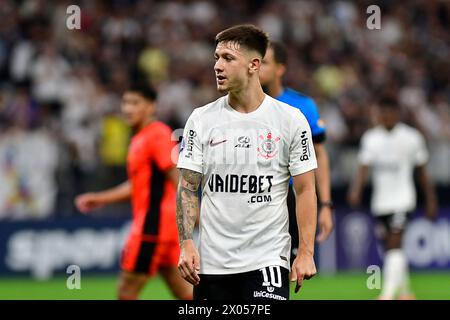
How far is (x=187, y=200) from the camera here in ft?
20.2

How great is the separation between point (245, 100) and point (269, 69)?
211cm

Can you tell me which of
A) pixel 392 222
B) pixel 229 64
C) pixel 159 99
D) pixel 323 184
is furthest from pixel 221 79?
pixel 159 99

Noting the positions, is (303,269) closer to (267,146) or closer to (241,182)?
(241,182)

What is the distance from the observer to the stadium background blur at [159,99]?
609 inches

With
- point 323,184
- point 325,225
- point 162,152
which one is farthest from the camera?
point 162,152

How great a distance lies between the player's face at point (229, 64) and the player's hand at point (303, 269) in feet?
3.53

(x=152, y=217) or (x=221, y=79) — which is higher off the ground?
(x=221, y=79)

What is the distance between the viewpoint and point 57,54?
58.7 feet

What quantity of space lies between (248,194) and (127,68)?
514 inches

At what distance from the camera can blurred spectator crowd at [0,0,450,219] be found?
1572 centimetres

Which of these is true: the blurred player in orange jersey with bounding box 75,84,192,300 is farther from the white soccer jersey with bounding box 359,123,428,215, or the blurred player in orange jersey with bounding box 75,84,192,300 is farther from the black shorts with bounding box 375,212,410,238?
the white soccer jersey with bounding box 359,123,428,215

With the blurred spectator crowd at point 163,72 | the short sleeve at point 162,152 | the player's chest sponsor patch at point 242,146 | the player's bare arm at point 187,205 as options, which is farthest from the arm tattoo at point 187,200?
the blurred spectator crowd at point 163,72

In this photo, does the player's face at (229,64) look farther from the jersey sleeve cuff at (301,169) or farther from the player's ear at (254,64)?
the jersey sleeve cuff at (301,169)
